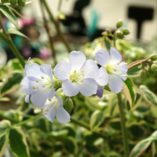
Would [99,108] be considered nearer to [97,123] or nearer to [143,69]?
[97,123]

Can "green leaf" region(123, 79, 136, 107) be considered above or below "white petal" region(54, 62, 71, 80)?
below

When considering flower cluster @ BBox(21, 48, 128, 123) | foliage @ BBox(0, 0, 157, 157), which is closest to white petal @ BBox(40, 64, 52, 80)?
flower cluster @ BBox(21, 48, 128, 123)

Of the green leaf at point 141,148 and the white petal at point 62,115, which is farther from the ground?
the white petal at point 62,115

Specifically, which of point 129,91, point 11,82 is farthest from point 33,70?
point 11,82

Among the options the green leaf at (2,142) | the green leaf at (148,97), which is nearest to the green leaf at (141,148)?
the green leaf at (148,97)

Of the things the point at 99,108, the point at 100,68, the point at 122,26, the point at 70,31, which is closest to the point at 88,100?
the point at 99,108

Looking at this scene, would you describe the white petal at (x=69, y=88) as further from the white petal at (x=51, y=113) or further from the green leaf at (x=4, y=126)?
the green leaf at (x=4, y=126)

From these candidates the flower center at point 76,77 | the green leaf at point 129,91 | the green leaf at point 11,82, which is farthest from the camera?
the green leaf at point 11,82

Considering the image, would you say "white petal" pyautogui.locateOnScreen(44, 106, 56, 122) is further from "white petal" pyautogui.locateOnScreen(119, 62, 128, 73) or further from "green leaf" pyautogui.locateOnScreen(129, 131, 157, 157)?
"green leaf" pyautogui.locateOnScreen(129, 131, 157, 157)
